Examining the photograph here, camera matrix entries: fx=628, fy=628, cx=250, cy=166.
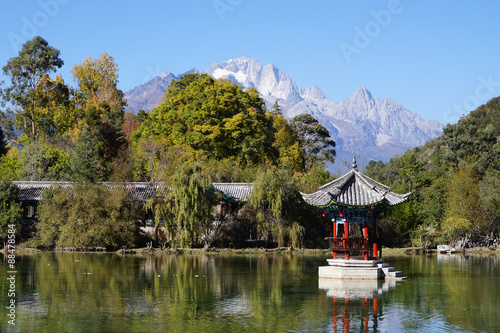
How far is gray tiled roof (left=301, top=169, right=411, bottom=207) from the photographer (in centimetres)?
2320

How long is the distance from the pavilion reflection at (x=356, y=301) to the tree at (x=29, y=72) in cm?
3725

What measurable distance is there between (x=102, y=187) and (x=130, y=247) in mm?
3847

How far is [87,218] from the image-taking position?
3419cm

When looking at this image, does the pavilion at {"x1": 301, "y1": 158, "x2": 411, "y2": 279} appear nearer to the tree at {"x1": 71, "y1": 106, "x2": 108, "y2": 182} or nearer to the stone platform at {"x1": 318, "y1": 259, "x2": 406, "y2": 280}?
the stone platform at {"x1": 318, "y1": 259, "x2": 406, "y2": 280}

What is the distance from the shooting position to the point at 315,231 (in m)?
38.1

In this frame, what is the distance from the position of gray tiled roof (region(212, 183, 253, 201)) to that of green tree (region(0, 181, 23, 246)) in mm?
11384

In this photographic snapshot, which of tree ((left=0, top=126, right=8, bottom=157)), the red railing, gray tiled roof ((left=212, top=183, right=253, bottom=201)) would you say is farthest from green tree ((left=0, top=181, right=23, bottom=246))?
the red railing

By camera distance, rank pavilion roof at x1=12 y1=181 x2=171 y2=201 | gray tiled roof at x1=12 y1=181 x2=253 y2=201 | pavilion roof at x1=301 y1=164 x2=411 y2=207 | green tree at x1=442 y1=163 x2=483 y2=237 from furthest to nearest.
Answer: green tree at x1=442 y1=163 x2=483 y2=237
gray tiled roof at x1=12 y1=181 x2=253 y2=201
pavilion roof at x1=12 y1=181 x2=171 y2=201
pavilion roof at x1=301 y1=164 x2=411 y2=207

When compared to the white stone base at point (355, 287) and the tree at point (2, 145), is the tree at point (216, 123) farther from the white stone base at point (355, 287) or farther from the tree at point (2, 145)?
the white stone base at point (355, 287)

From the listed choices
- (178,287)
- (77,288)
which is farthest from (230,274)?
(77,288)

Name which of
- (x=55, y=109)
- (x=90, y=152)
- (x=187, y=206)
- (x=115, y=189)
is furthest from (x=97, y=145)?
(x=187, y=206)

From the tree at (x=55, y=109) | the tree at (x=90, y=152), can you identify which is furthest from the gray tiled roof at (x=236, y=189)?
the tree at (x=55, y=109)

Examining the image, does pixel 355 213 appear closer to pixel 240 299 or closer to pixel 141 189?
pixel 240 299

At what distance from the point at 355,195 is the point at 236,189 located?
634 inches
